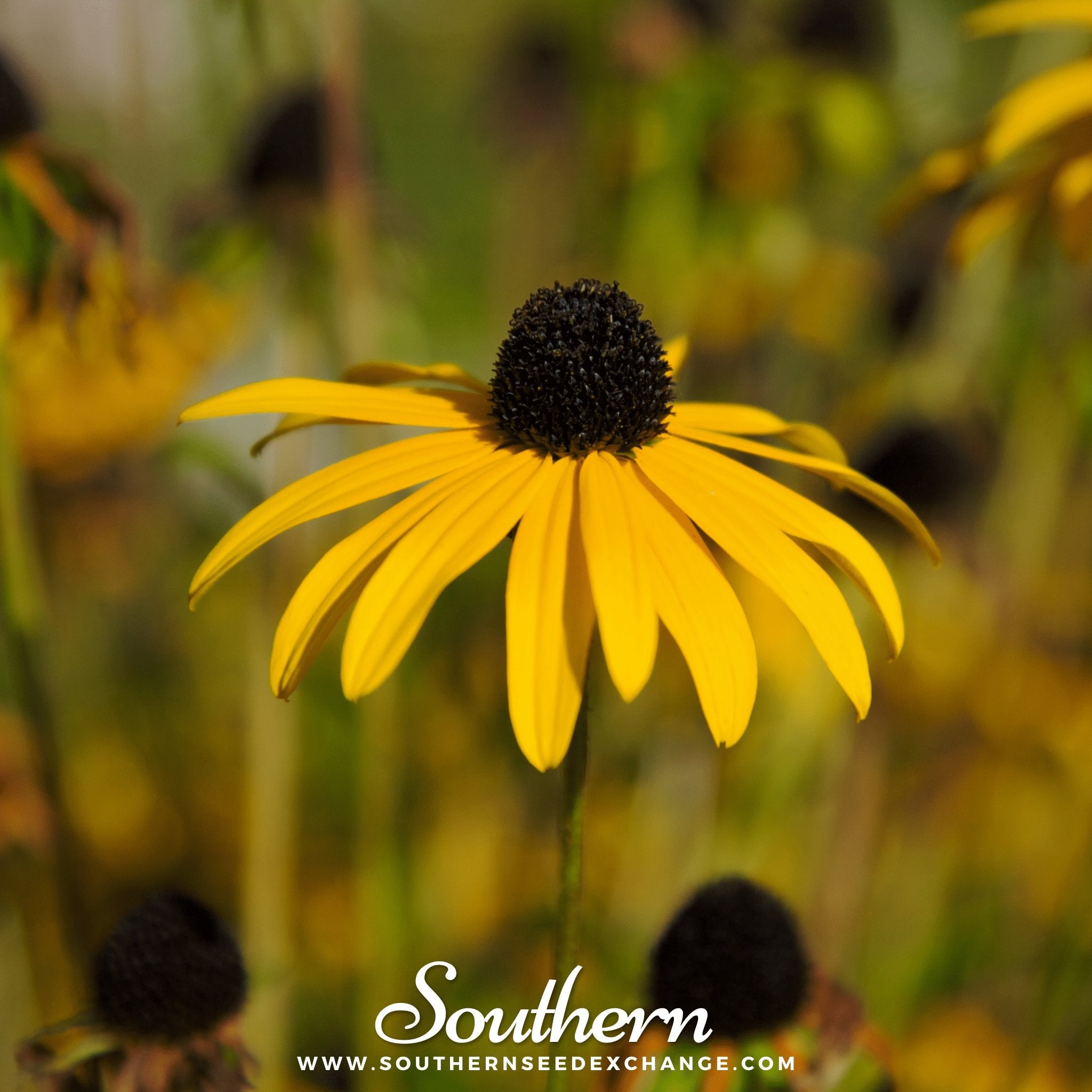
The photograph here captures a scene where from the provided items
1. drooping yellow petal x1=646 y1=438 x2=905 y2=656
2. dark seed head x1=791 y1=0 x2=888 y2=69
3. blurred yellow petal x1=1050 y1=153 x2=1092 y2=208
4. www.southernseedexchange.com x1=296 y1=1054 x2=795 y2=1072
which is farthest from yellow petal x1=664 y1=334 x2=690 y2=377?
dark seed head x1=791 y1=0 x2=888 y2=69

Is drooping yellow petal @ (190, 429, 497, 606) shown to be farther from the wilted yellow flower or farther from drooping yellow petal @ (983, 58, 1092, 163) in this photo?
drooping yellow petal @ (983, 58, 1092, 163)

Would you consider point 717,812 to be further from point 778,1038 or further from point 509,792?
point 778,1038

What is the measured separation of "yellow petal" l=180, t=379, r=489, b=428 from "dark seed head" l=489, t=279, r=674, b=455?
0.04 meters

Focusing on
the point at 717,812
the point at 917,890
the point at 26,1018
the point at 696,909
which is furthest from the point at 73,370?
the point at 917,890

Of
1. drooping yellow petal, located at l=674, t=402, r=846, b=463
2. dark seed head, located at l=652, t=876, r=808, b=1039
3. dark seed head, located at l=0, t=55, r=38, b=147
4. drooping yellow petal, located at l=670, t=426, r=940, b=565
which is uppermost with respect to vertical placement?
dark seed head, located at l=0, t=55, r=38, b=147

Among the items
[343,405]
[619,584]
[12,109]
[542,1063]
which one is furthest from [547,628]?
[542,1063]

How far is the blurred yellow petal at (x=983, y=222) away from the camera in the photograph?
1.04 metres

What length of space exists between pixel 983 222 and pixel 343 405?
65 cm

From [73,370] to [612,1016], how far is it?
92 centimetres

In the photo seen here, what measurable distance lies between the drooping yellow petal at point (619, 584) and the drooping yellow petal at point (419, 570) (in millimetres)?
44

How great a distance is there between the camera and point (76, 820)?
5.88 feet

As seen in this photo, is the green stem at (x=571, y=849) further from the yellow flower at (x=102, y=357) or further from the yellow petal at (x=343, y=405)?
the yellow flower at (x=102, y=357)

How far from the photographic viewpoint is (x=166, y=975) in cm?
74

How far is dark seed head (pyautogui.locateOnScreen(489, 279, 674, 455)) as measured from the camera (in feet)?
2.42
